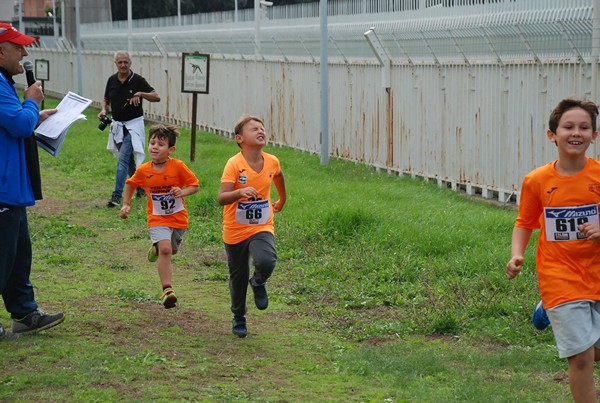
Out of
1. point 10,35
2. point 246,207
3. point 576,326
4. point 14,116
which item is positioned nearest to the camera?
point 576,326

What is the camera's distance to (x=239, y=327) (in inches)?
303

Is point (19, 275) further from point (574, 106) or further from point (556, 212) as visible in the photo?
point (574, 106)

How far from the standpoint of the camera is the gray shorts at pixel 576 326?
17.4 ft

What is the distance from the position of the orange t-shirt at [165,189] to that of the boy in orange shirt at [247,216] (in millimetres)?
843

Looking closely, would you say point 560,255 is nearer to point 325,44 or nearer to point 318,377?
point 318,377

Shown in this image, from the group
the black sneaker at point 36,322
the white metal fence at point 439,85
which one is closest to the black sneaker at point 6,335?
the black sneaker at point 36,322

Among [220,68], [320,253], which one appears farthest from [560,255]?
[220,68]

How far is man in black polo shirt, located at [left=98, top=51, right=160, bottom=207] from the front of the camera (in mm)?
14516

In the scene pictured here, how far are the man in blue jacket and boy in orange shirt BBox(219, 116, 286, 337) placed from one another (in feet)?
4.00

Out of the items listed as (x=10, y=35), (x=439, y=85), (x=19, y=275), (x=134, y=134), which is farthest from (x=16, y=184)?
(x=439, y=85)

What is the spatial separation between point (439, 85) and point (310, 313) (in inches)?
293

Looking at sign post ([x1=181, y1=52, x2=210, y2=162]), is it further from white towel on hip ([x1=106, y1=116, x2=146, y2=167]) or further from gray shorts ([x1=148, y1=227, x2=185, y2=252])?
gray shorts ([x1=148, y1=227, x2=185, y2=252])

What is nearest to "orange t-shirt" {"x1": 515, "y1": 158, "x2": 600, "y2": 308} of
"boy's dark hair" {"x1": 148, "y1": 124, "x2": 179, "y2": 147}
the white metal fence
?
"boy's dark hair" {"x1": 148, "y1": 124, "x2": 179, "y2": 147}

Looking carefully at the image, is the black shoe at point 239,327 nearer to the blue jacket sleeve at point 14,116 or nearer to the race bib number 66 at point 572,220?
the blue jacket sleeve at point 14,116
